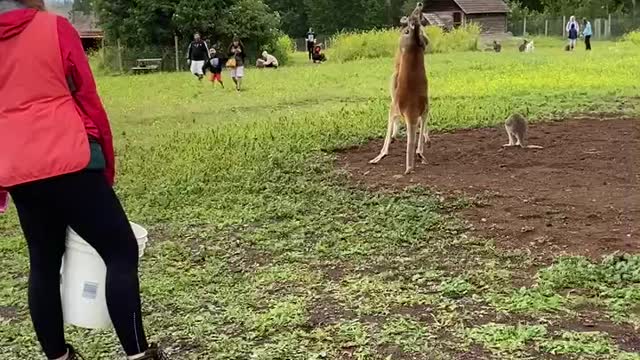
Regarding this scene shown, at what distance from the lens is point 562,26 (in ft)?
202

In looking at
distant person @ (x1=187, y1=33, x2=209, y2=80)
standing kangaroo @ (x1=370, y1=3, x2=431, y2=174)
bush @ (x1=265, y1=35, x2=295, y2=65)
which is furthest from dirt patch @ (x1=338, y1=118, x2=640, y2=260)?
bush @ (x1=265, y1=35, x2=295, y2=65)

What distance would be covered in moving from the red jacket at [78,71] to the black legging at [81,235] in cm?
16

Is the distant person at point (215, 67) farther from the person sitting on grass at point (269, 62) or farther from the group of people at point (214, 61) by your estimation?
the person sitting on grass at point (269, 62)

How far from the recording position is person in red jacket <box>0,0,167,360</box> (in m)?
3.27

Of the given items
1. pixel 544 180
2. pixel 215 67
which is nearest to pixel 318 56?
pixel 215 67

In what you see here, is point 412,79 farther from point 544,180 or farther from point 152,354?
point 152,354

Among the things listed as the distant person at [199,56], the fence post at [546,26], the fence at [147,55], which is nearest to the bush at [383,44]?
the fence at [147,55]

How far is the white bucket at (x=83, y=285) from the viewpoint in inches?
138

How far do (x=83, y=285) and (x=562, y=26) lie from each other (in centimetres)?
6219

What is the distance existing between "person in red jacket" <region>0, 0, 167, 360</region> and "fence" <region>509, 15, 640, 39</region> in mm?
53233

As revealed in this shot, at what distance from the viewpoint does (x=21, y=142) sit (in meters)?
3.26

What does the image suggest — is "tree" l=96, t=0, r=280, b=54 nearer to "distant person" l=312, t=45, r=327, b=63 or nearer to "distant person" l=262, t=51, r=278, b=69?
"distant person" l=262, t=51, r=278, b=69

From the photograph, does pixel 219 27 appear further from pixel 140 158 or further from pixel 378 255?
pixel 378 255

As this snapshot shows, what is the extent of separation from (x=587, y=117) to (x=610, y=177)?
4128mm
